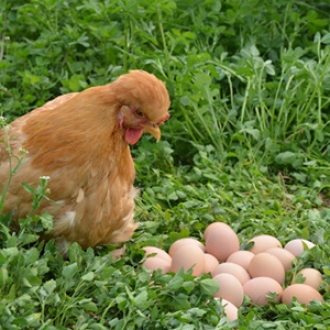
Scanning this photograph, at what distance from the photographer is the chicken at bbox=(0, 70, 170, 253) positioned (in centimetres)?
358

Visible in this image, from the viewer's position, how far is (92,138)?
3613 millimetres

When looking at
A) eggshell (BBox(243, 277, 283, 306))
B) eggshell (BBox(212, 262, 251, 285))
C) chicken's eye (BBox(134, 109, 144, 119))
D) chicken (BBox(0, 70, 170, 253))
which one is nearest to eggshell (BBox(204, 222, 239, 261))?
eggshell (BBox(212, 262, 251, 285))

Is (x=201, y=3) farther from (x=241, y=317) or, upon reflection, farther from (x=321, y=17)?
(x=241, y=317)

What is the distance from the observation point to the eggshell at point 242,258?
3.90 meters

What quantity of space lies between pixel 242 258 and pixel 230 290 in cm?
30

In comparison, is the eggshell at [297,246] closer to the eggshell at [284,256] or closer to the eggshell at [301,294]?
the eggshell at [284,256]

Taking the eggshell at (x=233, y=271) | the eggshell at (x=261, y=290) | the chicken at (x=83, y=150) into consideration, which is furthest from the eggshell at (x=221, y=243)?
the chicken at (x=83, y=150)

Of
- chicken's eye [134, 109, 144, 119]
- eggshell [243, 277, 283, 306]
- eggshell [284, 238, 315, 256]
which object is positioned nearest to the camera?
chicken's eye [134, 109, 144, 119]

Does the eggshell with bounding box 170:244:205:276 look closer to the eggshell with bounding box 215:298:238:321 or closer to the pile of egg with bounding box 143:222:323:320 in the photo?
the pile of egg with bounding box 143:222:323:320

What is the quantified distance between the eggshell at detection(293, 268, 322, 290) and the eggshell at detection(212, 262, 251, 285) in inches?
8.7

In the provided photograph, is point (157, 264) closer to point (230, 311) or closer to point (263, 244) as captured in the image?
point (230, 311)

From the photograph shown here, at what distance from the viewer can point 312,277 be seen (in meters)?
3.84

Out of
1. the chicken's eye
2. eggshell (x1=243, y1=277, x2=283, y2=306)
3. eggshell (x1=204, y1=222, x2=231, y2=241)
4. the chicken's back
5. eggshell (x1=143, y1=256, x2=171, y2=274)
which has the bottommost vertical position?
eggshell (x1=243, y1=277, x2=283, y2=306)

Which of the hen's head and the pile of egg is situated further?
the pile of egg
